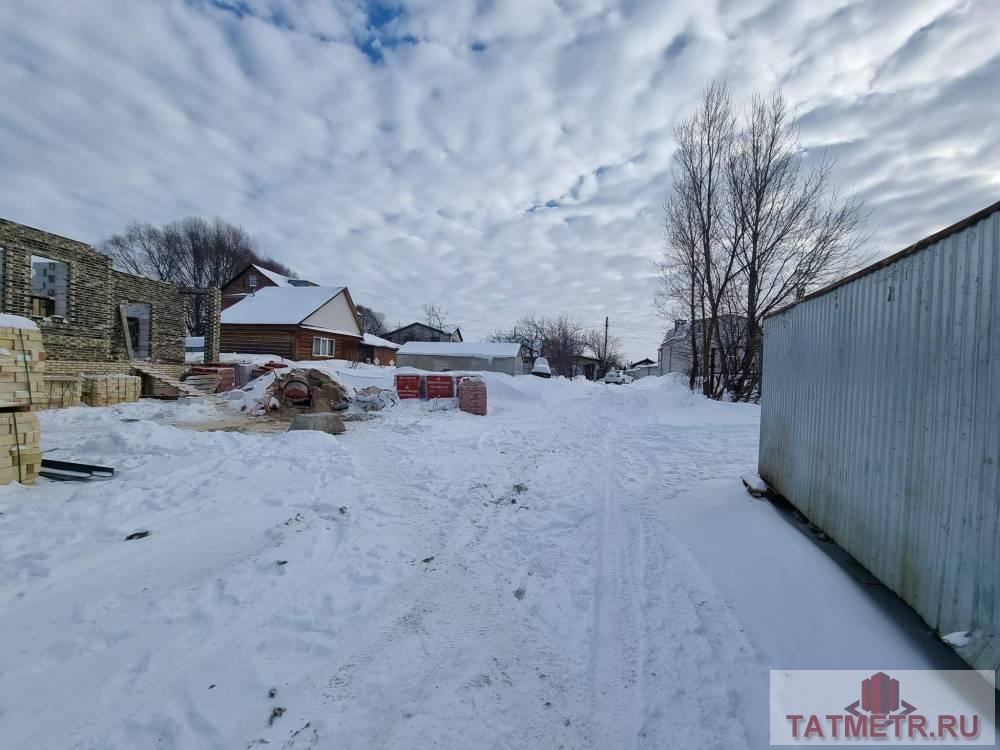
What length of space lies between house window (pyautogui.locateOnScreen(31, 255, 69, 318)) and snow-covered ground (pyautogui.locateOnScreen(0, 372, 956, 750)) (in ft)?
43.2

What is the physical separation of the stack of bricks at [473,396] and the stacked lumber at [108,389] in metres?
10.8

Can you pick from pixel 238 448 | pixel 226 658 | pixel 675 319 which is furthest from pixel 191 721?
pixel 675 319

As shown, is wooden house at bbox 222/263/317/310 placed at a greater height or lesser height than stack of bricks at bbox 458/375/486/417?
greater

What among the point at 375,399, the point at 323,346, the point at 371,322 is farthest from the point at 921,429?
the point at 371,322

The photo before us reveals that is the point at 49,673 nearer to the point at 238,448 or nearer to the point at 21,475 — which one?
the point at 21,475

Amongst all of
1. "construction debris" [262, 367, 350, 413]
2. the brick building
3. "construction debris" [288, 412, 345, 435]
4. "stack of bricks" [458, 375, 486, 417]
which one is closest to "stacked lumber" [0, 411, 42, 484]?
"construction debris" [288, 412, 345, 435]

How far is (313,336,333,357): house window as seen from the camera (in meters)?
28.5

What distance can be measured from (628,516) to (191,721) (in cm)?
423

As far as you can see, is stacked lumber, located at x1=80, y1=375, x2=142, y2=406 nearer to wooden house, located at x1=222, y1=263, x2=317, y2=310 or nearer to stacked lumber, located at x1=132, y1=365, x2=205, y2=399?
stacked lumber, located at x1=132, y1=365, x2=205, y2=399

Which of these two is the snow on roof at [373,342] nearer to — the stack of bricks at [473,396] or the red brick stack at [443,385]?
the red brick stack at [443,385]

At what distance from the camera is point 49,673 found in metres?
2.28

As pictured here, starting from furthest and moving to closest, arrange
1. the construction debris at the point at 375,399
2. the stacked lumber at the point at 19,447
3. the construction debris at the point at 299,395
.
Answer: the construction debris at the point at 375,399, the construction debris at the point at 299,395, the stacked lumber at the point at 19,447

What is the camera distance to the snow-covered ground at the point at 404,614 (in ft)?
6.92

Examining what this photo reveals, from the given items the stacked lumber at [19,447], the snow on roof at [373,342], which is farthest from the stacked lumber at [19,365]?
the snow on roof at [373,342]
